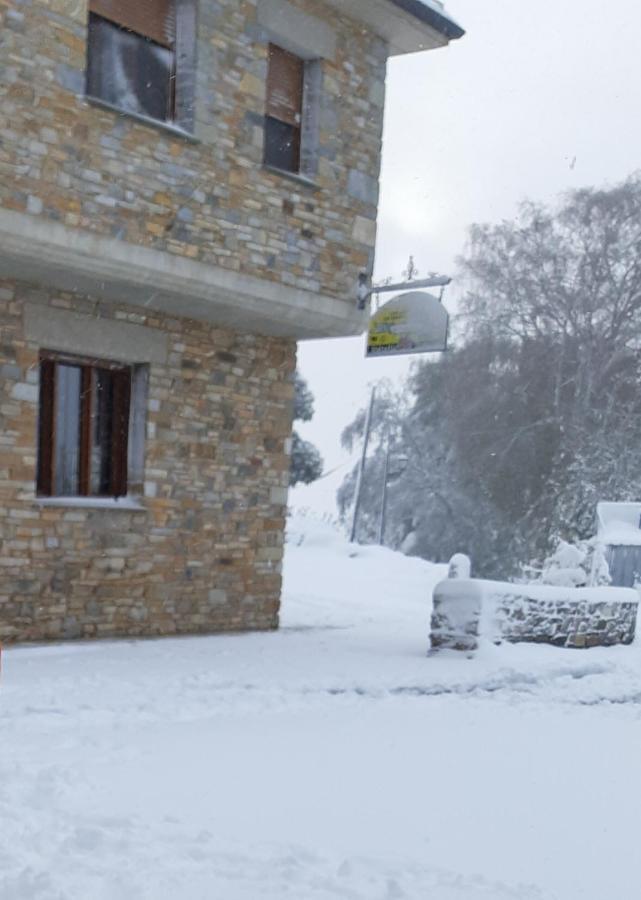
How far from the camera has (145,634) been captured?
9969mm

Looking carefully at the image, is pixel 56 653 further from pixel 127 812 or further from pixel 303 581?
pixel 303 581

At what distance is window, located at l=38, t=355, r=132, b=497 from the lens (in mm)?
9523

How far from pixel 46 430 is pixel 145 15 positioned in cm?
409

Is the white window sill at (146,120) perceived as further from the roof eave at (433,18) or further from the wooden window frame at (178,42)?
the roof eave at (433,18)

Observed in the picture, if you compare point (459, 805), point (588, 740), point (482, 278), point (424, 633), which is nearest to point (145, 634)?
point (424, 633)

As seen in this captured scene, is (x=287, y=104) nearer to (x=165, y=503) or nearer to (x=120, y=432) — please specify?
(x=120, y=432)

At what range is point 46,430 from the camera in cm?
954

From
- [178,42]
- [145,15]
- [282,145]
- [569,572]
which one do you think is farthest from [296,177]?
[569,572]

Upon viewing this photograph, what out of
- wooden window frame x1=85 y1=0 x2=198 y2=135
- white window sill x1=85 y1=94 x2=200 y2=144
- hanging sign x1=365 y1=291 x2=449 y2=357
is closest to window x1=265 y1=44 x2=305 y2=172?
wooden window frame x1=85 y1=0 x2=198 y2=135

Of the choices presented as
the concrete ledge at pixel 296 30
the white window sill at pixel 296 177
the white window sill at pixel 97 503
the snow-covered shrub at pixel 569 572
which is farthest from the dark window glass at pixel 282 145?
the snow-covered shrub at pixel 569 572

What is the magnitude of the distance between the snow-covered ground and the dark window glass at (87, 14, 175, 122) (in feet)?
16.7

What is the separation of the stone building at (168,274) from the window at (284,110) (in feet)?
0.09

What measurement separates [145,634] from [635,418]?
20383 mm

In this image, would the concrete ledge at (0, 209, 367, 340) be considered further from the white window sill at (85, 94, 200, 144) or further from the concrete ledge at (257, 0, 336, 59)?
the concrete ledge at (257, 0, 336, 59)
